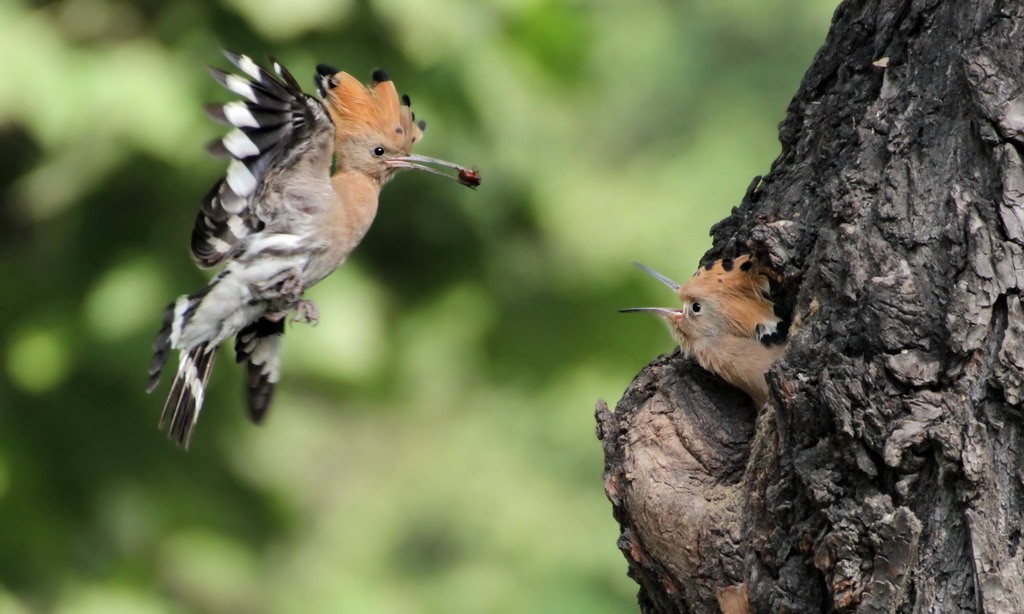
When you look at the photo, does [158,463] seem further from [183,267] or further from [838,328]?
[838,328]

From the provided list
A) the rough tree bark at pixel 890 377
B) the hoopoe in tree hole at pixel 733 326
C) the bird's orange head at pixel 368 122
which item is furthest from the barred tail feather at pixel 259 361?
the rough tree bark at pixel 890 377

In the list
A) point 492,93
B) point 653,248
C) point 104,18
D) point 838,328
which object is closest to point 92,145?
point 104,18

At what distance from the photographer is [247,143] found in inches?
113

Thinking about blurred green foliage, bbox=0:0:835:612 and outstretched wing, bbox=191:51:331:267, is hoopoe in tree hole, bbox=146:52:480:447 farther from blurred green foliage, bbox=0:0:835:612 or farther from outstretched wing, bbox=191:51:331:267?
blurred green foliage, bbox=0:0:835:612

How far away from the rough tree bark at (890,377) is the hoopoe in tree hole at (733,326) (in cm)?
24

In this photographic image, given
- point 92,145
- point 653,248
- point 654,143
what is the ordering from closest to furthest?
point 92,145 < point 653,248 < point 654,143

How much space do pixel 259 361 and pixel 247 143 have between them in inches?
27.7

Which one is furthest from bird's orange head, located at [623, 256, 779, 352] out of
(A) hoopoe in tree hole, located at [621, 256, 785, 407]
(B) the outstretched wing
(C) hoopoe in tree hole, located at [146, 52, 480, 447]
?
(B) the outstretched wing

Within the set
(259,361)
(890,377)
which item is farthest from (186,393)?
(890,377)

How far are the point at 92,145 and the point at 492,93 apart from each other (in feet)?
4.14

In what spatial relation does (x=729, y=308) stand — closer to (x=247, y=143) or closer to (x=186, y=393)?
(x=247, y=143)

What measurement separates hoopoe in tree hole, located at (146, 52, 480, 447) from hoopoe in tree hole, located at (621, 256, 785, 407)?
77cm

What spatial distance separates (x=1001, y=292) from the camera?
1883 millimetres

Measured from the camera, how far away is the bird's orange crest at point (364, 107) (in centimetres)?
322
